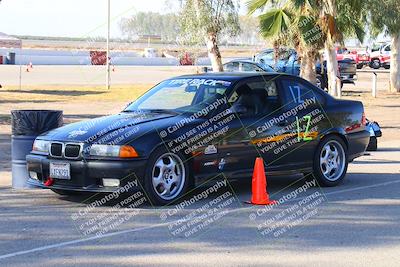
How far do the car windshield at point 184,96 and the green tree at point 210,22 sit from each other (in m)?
12.0

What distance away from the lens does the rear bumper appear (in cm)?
1030

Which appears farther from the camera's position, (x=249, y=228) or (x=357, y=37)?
(x=357, y=37)

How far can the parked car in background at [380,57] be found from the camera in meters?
60.9

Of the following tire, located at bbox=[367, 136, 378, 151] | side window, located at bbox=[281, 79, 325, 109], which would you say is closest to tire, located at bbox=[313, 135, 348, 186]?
side window, located at bbox=[281, 79, 325, 109]

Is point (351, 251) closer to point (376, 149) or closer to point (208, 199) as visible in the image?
point (208, 199)

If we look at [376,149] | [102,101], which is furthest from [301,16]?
[376,149]

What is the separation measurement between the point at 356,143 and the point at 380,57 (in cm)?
5272

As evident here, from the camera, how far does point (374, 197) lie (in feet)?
30.6

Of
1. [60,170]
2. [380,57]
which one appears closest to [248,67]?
[60,170]

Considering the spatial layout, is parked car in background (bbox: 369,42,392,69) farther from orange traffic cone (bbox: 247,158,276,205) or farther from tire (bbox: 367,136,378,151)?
orange traffic cone (bbox: 247,158,276,205)

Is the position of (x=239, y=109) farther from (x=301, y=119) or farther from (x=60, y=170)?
(x=60, y=170)

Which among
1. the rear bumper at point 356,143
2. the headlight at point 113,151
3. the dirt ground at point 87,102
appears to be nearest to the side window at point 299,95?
the rear bumper at point 356,143

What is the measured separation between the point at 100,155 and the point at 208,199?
5.32ft

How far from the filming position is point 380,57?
6112 cm
